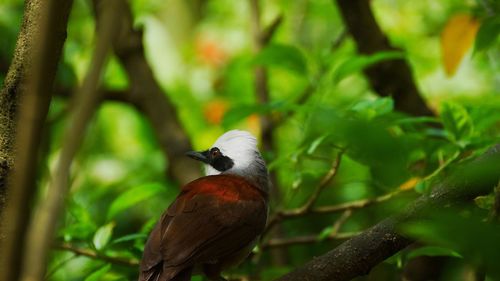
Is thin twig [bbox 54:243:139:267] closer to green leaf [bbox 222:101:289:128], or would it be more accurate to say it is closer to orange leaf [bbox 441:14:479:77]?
green leaf [bbox 222:101:289:128]

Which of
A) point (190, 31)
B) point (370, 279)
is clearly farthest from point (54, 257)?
point (190, 31)

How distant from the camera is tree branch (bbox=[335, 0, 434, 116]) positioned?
346cm

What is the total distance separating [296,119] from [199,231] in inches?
59.1

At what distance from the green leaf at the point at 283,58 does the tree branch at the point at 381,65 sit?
1.76ft

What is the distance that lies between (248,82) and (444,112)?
9.93 ft

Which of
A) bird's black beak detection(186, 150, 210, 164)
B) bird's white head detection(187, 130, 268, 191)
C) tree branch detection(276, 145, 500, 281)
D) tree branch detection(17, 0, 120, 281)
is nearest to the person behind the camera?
tree branch detection(17, 0, 120, 281)

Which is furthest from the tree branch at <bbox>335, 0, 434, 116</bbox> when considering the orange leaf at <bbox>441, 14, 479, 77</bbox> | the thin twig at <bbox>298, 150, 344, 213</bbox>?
the thin twig at <bbox>298, 150, 344, 213</bbox>

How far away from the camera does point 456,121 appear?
2500 mm

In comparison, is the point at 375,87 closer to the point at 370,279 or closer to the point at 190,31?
the point at 370,279

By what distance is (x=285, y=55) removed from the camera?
3053 mm

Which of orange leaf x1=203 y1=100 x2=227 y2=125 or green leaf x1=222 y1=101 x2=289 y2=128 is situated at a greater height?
green leaf x1=222 y1=101 x2=289 y2=128

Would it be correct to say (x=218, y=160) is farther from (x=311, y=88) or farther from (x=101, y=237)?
(x=101, y=237)

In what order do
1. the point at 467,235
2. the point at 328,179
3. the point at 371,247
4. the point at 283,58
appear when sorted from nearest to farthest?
1. the point at 467,235
2. the point at 371,247
3. the point at 328,179
4. the point at 283,58

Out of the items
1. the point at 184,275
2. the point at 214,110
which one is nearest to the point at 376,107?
the point at 184,275
